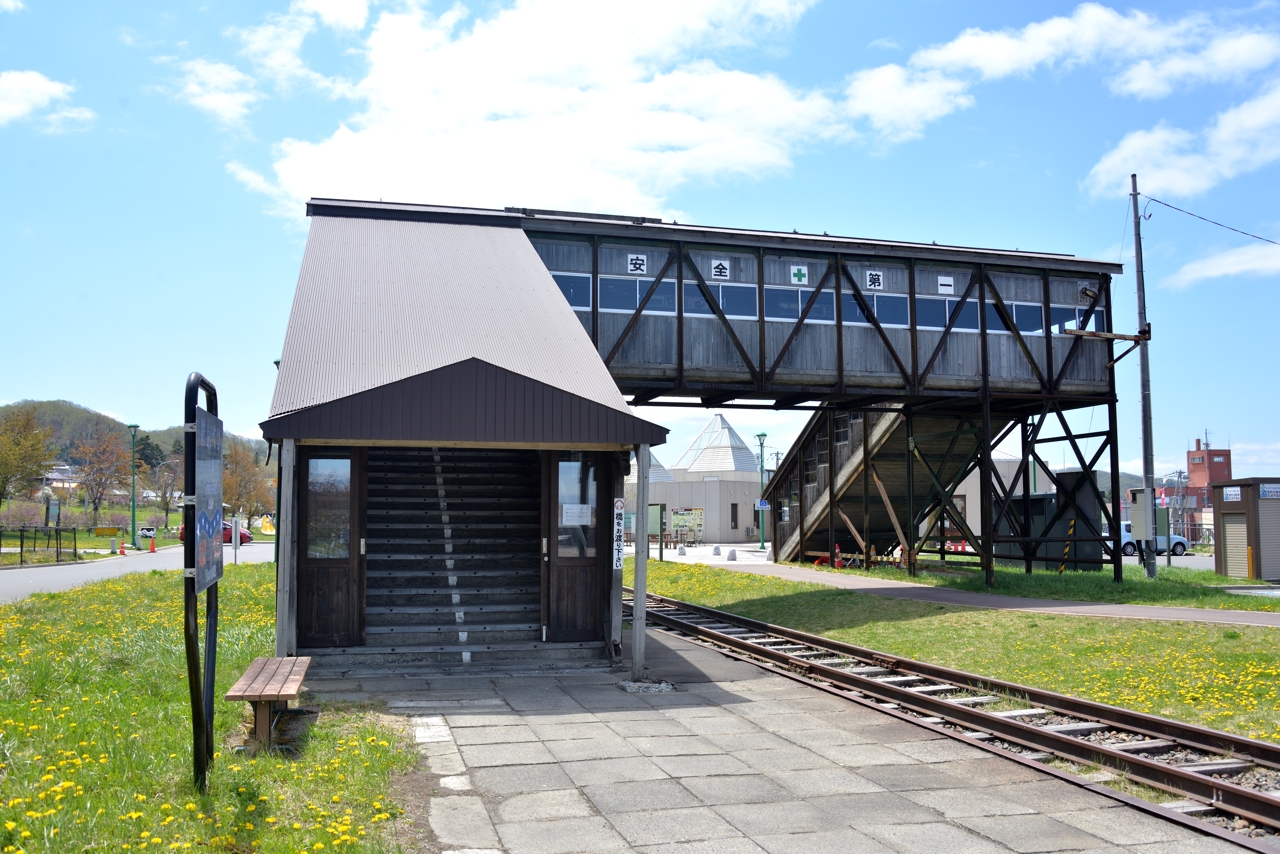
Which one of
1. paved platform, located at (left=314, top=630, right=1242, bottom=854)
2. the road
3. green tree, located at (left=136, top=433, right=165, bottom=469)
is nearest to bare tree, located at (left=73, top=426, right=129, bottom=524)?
green tree, located at (left=136, top=433, right=165, bottom=469)

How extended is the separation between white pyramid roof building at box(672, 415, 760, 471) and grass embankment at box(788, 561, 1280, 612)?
113ft

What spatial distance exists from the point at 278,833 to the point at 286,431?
229 inches

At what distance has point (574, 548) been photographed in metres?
13.3

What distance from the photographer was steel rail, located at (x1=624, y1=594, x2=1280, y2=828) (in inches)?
282

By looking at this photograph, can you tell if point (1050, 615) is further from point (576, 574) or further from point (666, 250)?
point (666, 250)

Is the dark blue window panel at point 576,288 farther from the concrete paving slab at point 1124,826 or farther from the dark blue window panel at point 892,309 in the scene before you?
the concrete paving slab at point 1124,826

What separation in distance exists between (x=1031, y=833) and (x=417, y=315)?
10.8 metres

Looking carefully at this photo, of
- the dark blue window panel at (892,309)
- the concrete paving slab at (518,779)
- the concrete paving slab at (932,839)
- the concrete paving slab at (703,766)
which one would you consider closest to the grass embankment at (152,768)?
the concrete paving slab at (518,779)

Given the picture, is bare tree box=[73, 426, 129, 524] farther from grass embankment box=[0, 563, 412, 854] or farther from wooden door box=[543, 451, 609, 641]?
wooden door box=[543, 451, 609, 641]

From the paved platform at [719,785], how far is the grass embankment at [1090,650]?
9.45 ft

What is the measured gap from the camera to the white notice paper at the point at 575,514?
13.3 metres

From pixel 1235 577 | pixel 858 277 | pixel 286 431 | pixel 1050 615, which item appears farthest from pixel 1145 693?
pixel 1235 577

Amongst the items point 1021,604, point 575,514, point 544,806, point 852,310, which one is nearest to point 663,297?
point 852,310

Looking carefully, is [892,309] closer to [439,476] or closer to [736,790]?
[439,476]
